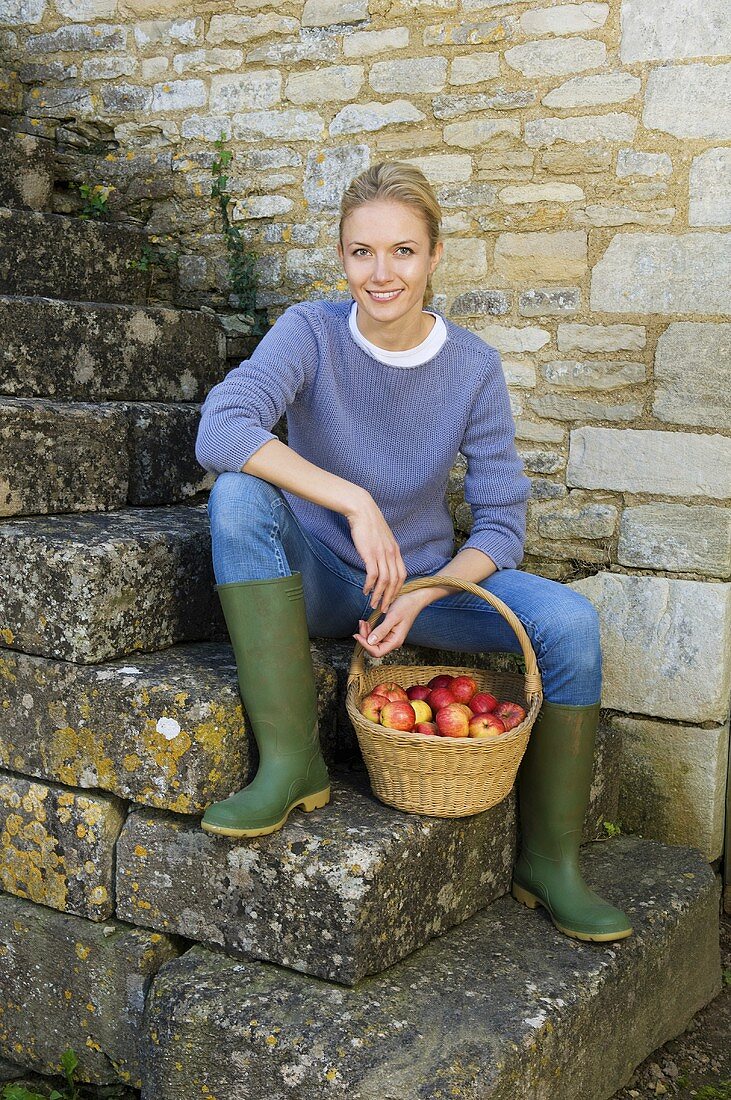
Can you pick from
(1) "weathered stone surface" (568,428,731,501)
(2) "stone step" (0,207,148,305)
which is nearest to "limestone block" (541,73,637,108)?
(1) "weathered stone surface" (568,428,731,501)

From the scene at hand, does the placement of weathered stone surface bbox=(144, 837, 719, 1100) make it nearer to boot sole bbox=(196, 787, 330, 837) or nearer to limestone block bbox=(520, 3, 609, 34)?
boot sole bbox=(196, 787, 330, 837)

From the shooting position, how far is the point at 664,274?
10.1 ft

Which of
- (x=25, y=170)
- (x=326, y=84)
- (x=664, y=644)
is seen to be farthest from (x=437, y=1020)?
(x=25, y=170)

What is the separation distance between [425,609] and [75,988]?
116 cm

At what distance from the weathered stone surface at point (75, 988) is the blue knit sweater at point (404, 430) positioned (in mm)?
1014

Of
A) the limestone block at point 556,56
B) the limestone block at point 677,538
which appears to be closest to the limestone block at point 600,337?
the limestone block at point 677,538

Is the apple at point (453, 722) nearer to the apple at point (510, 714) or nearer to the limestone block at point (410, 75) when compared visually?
the apple at point (510, 714)

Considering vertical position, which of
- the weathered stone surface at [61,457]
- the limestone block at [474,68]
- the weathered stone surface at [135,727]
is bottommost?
the weathered stone surface at [135,727]

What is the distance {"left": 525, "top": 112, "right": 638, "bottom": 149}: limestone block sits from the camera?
3107mm

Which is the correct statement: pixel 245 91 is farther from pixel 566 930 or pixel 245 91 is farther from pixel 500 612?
pixel 566 930

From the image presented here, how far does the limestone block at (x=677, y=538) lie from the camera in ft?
10.0

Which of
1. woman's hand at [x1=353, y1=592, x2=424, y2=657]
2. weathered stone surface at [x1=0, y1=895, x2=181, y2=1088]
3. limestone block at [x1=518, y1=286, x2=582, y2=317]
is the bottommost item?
weathered stone surface at [x1=0, y1=895, x2=181, y2=1088]

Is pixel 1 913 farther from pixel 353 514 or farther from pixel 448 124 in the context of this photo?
pixel 448 124

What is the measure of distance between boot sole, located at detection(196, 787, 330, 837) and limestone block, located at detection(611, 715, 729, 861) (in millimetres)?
1221
